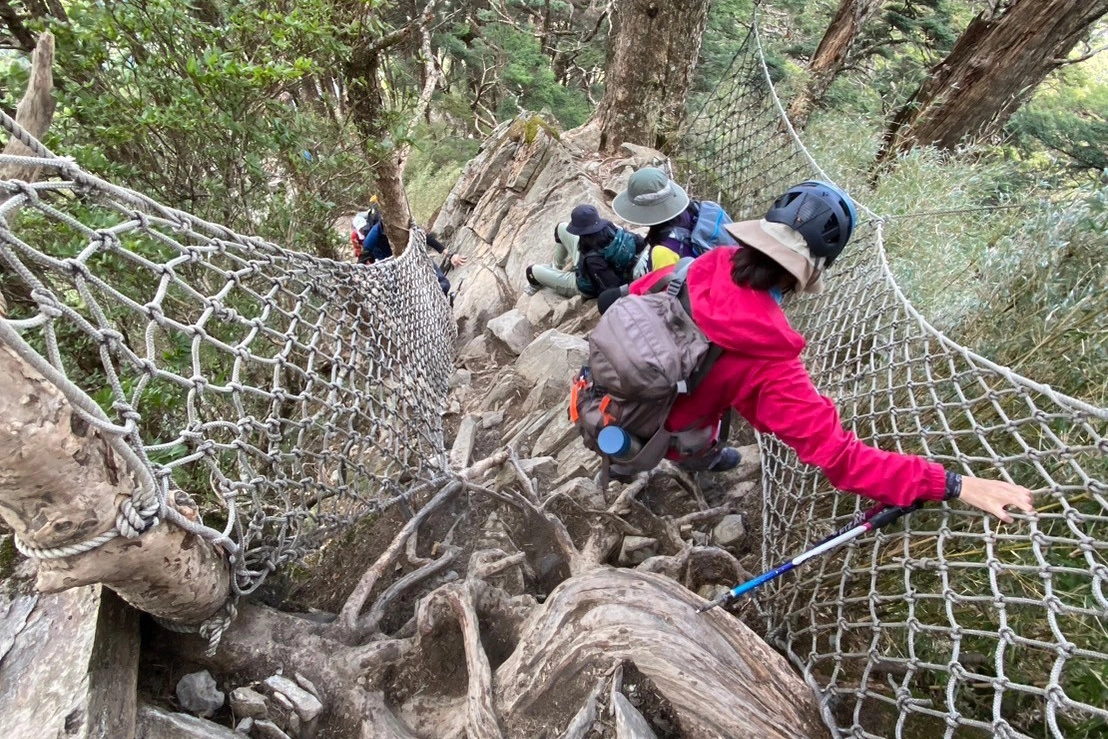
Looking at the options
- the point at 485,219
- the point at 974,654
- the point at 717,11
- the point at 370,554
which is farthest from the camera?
the point at 717,11

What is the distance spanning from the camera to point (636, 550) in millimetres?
2822

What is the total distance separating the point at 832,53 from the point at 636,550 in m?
7.25

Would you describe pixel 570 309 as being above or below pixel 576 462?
below

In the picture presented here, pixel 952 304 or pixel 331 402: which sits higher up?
pixel 952 304

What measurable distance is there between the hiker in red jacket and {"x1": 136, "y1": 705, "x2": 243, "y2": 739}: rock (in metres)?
1.81

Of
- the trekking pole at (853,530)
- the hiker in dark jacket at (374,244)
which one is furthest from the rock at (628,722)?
the hiker in dark jacket at (374,244)

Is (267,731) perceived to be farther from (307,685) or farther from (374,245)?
(374,245)

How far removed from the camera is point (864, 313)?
2.87 meters

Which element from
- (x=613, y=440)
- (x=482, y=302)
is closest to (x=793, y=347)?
(x=613, y=440)

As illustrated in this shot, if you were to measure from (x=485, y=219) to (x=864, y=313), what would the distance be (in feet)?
18.7

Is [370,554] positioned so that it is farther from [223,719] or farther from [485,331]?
[485,331]

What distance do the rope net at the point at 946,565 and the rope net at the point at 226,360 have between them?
69.3 inches

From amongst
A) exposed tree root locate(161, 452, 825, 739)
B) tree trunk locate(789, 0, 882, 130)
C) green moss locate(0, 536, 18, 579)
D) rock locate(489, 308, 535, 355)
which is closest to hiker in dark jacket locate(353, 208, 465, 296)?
rock locate(489, 308, 535, 355)

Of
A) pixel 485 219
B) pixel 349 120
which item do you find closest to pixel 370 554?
pixel 349 120
